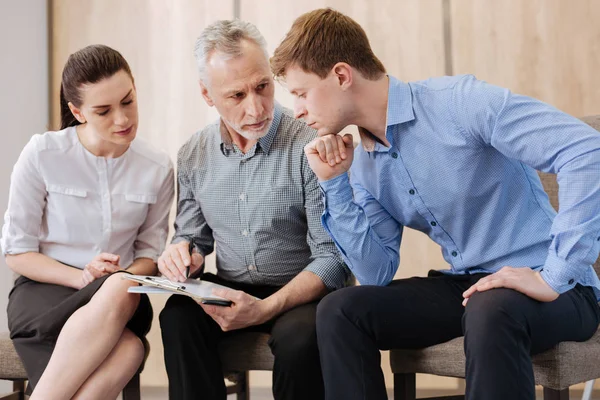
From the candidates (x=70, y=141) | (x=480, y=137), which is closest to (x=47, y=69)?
(x=70, y=141)

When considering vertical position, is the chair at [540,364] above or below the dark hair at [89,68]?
below

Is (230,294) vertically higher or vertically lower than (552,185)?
lower

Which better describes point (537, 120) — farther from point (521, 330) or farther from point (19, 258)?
point (19, 258)

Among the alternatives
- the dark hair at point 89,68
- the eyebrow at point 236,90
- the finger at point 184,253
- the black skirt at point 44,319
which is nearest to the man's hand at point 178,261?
the finger at point 184,253

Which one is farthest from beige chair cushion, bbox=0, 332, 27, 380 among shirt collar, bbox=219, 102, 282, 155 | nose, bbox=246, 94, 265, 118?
nose, bbox=246, 94, 265, 118

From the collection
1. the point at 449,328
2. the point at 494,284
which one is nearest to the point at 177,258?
the point at 449,328

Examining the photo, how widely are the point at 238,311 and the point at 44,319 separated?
0.53m

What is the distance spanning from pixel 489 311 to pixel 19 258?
1395 millimetres

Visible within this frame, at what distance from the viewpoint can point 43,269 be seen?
2.15 metres

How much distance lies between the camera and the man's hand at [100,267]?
2047 millimetres

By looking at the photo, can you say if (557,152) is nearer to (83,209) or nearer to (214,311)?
(214,311)

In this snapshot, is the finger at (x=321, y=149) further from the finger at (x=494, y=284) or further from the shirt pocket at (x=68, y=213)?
the shirt pocket at (x=68, y=213)

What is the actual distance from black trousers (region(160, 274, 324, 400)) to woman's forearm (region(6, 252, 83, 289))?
0.36 meters

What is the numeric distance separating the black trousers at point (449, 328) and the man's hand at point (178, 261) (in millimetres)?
467
